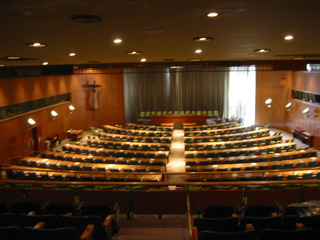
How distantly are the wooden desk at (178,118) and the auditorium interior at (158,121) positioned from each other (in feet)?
0.39

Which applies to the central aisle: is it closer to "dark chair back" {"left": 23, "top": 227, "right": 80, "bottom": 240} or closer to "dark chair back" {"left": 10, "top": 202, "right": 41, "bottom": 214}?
"dark chair back" {"left": 10, "top": 202, "right": 41, "bottom": 214}

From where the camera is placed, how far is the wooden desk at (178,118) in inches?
976

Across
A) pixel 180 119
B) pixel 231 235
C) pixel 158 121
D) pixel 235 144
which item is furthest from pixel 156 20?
pixel 158 121

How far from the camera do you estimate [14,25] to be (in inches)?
127

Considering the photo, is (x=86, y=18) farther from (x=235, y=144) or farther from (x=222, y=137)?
(x=222, y=137)

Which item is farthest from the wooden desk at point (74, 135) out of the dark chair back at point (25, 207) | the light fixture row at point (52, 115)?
the dark chair back at point (25, 207)

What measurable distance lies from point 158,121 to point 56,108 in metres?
8.62

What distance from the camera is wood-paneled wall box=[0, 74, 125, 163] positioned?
14.8 meters

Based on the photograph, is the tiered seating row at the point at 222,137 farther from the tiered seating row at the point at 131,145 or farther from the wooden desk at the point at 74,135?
the wooden desk at the point at 74,135

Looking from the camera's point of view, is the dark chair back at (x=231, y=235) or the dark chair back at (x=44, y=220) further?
the dark chair back at (x=44, y=220)

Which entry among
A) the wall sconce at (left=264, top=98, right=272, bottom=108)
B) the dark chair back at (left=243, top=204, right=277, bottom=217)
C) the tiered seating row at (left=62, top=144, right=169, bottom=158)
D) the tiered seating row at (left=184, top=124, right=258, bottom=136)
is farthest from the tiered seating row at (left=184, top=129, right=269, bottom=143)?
the dark chair back at (left=243, top=204, right=277, bottom=217)

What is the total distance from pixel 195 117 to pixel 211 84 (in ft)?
16.5

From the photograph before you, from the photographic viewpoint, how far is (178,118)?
25.0m

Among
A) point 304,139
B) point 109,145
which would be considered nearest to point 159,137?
point 109,145
